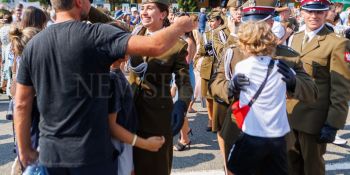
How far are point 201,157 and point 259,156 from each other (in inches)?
87.7

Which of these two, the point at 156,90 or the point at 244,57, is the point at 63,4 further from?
the point at 244,57

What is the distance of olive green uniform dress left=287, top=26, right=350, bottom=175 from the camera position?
2.92m

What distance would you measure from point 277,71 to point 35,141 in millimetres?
1598

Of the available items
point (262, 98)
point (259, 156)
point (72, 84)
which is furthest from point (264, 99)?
point (72, 84)

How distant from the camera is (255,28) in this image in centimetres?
244

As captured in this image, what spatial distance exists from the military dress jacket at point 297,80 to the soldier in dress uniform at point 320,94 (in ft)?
1.07

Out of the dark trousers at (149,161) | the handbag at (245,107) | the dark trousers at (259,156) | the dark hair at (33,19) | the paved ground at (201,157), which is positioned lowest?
the paved ground at (201,157)

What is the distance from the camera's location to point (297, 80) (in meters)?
2.52

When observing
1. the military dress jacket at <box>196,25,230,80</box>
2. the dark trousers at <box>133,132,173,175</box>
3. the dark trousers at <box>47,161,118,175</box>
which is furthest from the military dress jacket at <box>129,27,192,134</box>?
the military dress jacket at <box>196,25,230,80</box>

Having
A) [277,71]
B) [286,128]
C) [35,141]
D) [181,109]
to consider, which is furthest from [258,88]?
[35,141]

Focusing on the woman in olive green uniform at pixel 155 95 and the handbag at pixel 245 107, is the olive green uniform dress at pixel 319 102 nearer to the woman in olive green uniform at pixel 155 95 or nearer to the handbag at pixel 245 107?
the handbag at pixel 245 107

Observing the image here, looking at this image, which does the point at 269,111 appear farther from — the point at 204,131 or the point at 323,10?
the point at 204,131

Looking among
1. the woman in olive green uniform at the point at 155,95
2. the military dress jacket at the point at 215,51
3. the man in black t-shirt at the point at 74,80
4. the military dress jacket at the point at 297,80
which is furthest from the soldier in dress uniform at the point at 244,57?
the military dress jacket at the point at 215,51

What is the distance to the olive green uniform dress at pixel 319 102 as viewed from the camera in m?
2.92
